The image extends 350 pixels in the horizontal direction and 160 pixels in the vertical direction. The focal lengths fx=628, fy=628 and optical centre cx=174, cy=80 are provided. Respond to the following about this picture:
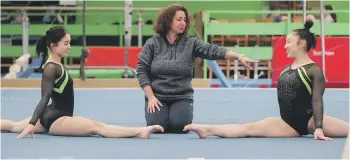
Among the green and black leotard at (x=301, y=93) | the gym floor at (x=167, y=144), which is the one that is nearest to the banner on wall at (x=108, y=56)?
the gym floor at (x=167, y=144)

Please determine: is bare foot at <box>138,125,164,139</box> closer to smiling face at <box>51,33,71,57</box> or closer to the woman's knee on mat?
the woman's knee on mat

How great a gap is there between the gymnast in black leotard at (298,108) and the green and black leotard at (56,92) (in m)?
0.82

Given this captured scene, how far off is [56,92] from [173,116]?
0.85 meters

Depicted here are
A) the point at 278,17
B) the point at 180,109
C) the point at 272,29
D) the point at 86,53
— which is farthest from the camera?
the point at 278,17

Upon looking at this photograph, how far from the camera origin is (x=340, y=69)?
9.69 meters

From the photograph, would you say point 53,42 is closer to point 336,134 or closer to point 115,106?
point 336,134

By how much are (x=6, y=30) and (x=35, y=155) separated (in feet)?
→ 32.1

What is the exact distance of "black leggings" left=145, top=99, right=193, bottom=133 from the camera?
174 inches

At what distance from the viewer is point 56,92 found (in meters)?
4.11

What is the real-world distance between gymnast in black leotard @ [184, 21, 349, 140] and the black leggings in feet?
1.12

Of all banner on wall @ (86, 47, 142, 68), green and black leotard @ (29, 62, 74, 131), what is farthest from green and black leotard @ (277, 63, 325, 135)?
banner on wall @ (86, 47, 142, 68)

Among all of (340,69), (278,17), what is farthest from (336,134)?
(278,17)

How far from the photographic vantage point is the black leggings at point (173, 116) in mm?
Answer: 4430

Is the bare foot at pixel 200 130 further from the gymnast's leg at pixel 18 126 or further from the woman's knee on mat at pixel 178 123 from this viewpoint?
the gymnast's leg at pixel 18 126
